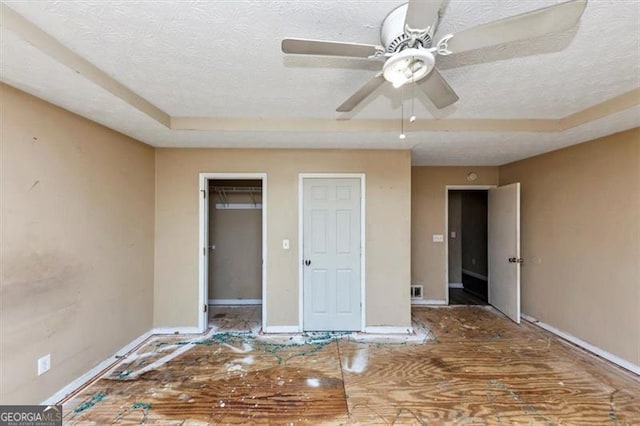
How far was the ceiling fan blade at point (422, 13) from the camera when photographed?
1033 millimetres

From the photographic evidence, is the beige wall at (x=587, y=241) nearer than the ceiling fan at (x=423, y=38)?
No

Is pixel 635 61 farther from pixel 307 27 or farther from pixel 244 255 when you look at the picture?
pixel 244 255

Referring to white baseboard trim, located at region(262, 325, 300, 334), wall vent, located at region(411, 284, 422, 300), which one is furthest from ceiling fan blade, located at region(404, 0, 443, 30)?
wall vent, located at region(411, 284, 422, 300)

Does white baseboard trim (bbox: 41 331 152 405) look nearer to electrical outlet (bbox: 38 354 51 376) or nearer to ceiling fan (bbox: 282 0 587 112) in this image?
electrical outlet (bbox: 38 354 51 376)

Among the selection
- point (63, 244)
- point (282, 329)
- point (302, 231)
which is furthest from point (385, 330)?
point (63, 244)

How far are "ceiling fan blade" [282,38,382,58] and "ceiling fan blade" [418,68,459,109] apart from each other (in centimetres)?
41

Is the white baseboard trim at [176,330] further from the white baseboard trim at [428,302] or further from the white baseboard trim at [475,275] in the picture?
the white baseboard trim at [475,275]

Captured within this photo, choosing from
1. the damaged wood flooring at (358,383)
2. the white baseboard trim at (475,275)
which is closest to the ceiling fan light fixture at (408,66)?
the damaged wood flooring at (358,383)

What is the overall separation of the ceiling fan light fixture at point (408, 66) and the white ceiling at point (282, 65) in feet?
0.90

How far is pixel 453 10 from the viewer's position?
4.45ft

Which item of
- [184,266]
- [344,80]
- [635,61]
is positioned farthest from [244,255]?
[635,61]

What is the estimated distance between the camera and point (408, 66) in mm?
1367

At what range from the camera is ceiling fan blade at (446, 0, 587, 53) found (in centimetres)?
101

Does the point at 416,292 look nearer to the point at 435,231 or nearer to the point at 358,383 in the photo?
the point at 435,231
